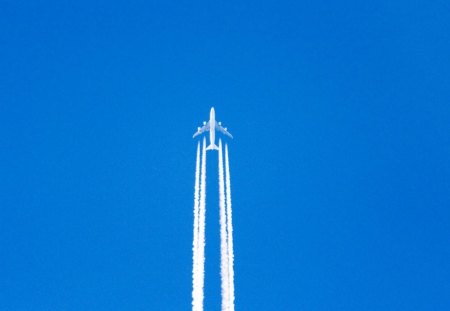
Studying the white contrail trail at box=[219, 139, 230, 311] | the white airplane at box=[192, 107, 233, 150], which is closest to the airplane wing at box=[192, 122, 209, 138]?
the white airplane at box=[192, 107, 233, 150]

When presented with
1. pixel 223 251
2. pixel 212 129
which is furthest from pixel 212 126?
pixel 223 251

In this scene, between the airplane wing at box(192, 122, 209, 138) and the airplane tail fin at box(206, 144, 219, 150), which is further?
the airplane wing at box(192, 122, 209, 138)

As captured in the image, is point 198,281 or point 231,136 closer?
point 198,281

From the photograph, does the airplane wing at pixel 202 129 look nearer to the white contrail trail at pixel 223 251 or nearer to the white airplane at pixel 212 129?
the white airplane at pixel 212 129

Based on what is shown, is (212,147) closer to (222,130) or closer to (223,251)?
(222,130)

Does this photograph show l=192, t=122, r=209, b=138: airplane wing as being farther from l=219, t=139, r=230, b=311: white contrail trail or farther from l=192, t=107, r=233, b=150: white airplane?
l=219, t=139, r=230, b=311: white contrail trail

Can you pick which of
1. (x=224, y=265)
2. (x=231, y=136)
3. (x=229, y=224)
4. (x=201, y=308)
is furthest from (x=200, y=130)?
(x=201, y=308)

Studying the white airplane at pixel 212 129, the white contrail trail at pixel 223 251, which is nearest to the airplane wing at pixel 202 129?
the white airplane at pixel 212 129

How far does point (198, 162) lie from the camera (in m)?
97.5

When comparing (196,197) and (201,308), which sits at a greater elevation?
(196,197)

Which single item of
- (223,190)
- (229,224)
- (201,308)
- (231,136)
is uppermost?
(231,136)

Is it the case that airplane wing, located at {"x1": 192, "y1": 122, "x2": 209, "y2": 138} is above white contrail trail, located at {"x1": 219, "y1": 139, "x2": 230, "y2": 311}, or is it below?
above

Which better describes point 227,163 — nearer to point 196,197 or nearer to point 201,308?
point 196,197

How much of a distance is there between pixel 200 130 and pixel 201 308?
1464 inches
